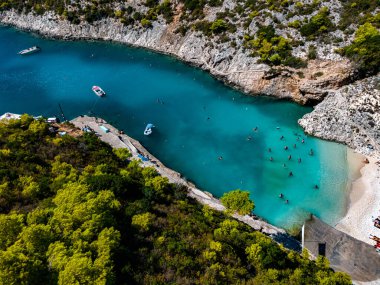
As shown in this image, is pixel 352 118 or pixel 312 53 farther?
pixel 312 53

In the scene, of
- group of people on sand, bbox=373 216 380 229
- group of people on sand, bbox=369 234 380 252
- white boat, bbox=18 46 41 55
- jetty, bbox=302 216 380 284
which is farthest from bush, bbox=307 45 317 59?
white boat, bbox=18 46 41 55

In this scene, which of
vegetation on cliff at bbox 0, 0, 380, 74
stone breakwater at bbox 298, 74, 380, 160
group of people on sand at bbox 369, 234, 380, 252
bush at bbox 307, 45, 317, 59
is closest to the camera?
group of people on sand at bbox 369, 234, 380, 252

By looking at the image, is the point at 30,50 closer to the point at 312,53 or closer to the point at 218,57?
the point at 218,57

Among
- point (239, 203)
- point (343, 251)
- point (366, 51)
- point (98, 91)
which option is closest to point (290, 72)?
point (366, 51)

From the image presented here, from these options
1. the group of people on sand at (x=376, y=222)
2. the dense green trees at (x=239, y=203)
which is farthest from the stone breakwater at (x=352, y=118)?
the dense green trees at (x=239, y=203)

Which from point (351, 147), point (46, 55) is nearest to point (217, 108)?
point (351, 147)

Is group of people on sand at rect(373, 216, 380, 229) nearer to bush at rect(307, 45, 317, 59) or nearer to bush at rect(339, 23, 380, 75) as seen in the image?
bush at rect(339, 23, 380, 75)

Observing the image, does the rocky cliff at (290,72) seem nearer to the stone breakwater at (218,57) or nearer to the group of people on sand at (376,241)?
the stone breakwater at (218,57)
